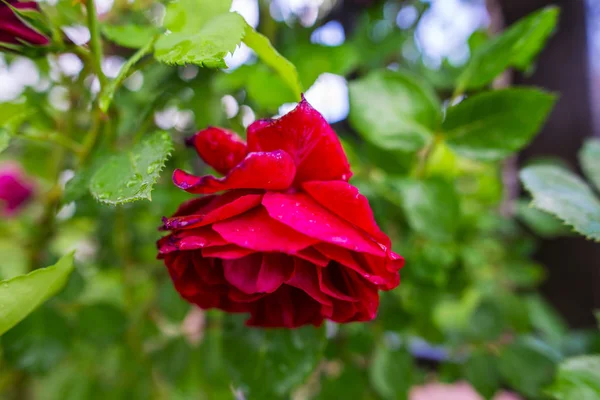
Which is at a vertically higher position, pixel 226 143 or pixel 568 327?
pixel 226 143

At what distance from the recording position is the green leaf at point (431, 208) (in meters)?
Answer: 0.28

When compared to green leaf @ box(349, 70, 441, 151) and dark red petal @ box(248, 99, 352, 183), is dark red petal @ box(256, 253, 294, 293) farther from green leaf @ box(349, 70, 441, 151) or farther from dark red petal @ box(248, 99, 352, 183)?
green leaf @ box(349, 70, 441, 151)

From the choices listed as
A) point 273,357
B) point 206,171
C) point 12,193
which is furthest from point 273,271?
point 12,193

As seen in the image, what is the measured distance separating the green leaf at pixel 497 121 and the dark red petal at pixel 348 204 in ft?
0.48

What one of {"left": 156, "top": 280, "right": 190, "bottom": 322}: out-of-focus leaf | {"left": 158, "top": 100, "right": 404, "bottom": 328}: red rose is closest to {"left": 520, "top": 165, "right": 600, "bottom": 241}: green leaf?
{"left": 158, "top": 100, "right": 404, "bottom": 328}: red rose

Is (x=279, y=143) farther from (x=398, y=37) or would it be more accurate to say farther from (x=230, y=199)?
(x=398, y=37)

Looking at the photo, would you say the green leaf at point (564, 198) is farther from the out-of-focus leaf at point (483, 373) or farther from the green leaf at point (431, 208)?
the out-of-focus leaf at point (483, 373)

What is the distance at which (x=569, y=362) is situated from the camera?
24 cm

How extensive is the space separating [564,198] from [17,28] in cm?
30

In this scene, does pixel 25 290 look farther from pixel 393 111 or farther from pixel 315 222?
pixel 393 111

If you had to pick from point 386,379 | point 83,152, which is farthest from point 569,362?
point 83,152

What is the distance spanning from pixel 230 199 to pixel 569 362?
227 millimetres

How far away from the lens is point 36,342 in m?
0.31

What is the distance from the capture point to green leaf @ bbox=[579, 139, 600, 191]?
29 centimetres
